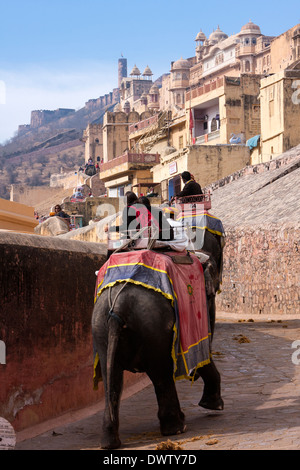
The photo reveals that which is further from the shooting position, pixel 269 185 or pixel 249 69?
pixel 249 69

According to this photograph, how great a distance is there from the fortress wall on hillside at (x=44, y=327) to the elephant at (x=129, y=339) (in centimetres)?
78

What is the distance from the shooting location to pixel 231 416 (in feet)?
24.9

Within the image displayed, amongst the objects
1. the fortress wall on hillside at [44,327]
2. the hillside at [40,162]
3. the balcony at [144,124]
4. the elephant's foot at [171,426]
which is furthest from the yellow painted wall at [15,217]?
the hillside at [40,162]

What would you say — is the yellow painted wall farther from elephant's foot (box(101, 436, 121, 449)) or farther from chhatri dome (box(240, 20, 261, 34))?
chhatri dome (box(240, 20, 261, 34))

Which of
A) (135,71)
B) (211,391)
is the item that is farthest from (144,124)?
(135,71)

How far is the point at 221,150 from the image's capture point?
38.9 metres

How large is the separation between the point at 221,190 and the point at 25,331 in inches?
937

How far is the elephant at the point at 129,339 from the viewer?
250 inches

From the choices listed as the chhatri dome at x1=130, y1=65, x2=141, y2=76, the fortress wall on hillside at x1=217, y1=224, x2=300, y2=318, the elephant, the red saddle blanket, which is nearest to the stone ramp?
the fortress wall on hillside at x1=217, y1=224, x2=300, y2=318

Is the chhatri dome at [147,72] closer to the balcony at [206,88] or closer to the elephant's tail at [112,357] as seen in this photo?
the balcony at [206,88]

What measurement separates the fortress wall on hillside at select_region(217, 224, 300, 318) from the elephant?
11939mm

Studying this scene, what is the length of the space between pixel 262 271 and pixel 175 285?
1301cm
